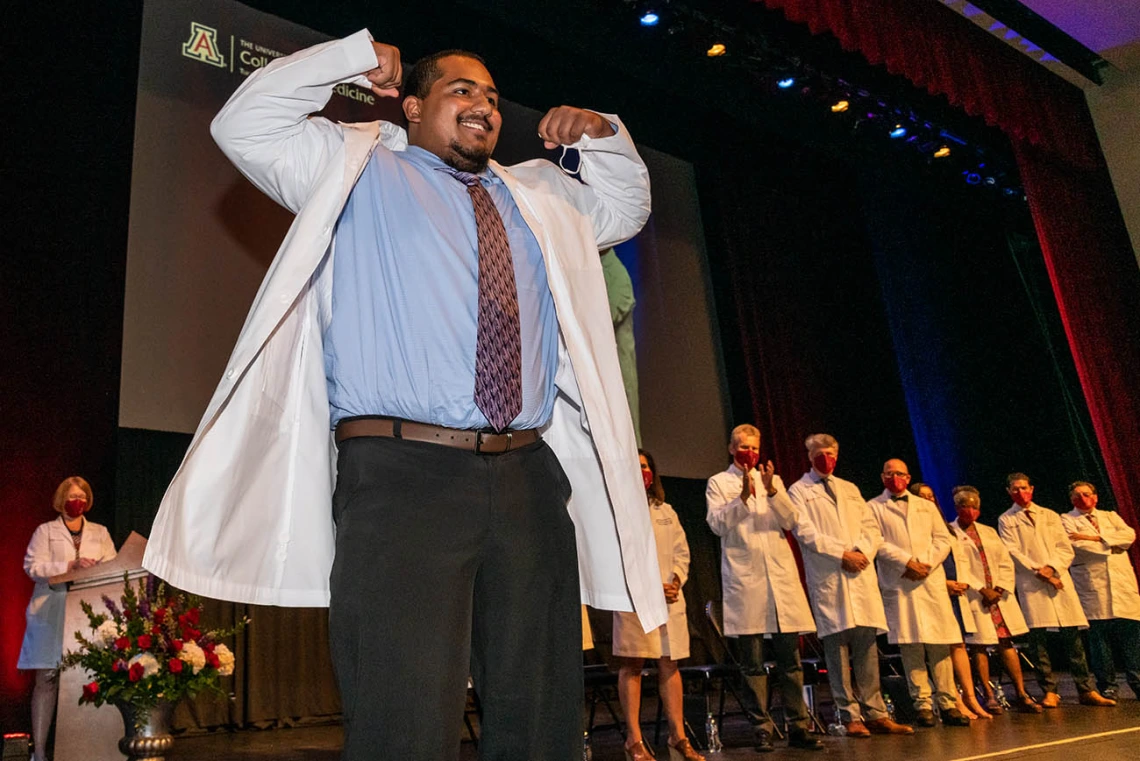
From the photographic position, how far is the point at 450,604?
5.03 ft

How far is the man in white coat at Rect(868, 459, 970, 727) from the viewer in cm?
602

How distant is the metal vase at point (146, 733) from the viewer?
396 cm

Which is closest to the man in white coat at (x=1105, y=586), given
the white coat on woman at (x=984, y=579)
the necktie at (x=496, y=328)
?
the white coat on woman at (x=984, y=579)

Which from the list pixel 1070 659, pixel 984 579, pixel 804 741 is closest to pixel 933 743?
pixel 804 741

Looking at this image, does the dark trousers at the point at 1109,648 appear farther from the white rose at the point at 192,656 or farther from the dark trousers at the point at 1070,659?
the white rose at the point at 192,656

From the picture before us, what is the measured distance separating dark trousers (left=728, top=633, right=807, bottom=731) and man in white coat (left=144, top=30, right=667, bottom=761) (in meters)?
3.79

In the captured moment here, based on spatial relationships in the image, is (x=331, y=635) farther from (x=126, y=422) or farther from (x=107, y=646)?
(x=126, y=422)

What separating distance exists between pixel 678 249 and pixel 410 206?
7.87 metres

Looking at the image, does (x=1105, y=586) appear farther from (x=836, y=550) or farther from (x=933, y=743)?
(x=933, y=743)

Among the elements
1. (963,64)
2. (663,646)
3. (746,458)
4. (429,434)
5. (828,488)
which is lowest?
(663,646)

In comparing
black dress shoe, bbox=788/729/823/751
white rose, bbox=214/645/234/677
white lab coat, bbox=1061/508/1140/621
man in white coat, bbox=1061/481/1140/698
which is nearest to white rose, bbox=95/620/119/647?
white rose, bbox=214/645/234/677

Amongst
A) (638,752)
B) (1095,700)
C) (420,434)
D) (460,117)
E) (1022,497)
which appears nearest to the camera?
(420,434)

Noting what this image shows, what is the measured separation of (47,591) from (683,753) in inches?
146

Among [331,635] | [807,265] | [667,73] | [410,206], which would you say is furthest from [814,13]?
[331,635]
